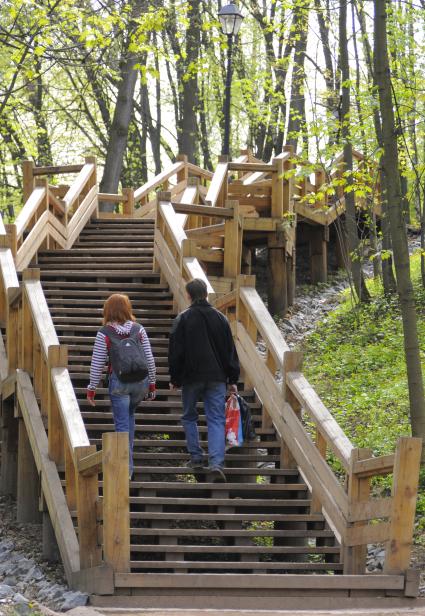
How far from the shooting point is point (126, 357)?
887cm

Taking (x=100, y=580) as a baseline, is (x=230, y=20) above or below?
above

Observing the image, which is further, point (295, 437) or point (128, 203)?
point (128, 203)

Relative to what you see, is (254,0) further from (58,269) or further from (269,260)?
(58,269)

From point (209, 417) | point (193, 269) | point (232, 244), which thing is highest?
point (232, 244)

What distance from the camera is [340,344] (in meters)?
17.2

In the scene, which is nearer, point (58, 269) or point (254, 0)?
point (58, 269)

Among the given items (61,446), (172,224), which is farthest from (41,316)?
(172,224)

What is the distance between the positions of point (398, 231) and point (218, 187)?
6.71 metres

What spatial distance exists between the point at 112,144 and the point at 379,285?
20.2 ft

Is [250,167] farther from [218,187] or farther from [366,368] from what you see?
[366,368]

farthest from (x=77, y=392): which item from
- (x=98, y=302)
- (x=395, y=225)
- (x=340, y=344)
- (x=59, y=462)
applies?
(x=340, y=344)

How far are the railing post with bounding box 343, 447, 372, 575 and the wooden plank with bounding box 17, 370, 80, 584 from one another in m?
1.92

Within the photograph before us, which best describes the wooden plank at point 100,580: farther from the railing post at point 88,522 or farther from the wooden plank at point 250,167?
the wooden plank at point 250,167

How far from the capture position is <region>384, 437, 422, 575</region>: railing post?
24.8 ft
